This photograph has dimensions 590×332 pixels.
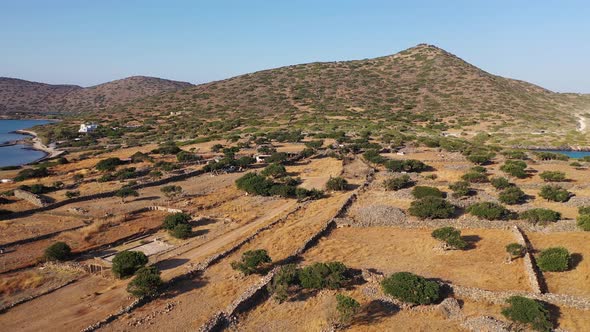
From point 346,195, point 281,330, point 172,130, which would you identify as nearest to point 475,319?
point 281,330

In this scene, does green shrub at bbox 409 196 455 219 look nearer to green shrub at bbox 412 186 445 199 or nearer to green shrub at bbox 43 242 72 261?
green shrub at bbox 412 186 445 199

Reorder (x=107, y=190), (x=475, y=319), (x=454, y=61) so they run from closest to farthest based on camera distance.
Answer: (x=475, y=319)
(x=107, y=190)
(x=454, y=61)

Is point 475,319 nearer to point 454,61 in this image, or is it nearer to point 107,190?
point 107,190

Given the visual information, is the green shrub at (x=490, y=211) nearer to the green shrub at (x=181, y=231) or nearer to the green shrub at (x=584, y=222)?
the green shrub at (x=584, y=222)

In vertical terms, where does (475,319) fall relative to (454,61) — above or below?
below

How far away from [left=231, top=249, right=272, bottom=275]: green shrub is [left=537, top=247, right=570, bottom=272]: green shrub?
539 inches

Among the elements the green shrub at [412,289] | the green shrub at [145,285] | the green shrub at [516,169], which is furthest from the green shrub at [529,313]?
the green shrub at [516,169]

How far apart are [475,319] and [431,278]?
4.27 metres

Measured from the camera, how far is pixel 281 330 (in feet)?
51.8

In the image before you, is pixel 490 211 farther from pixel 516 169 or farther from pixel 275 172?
pixel 275 172

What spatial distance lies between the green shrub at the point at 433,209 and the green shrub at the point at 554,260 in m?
7.95

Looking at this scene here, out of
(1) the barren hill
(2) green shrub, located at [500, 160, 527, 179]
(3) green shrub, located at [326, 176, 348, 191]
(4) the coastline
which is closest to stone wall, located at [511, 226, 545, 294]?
(3) green shrub, located at [326, 176, 348, 191]

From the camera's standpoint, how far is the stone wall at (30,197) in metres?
34.4

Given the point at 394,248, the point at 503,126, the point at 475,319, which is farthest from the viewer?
the point at 503,126
